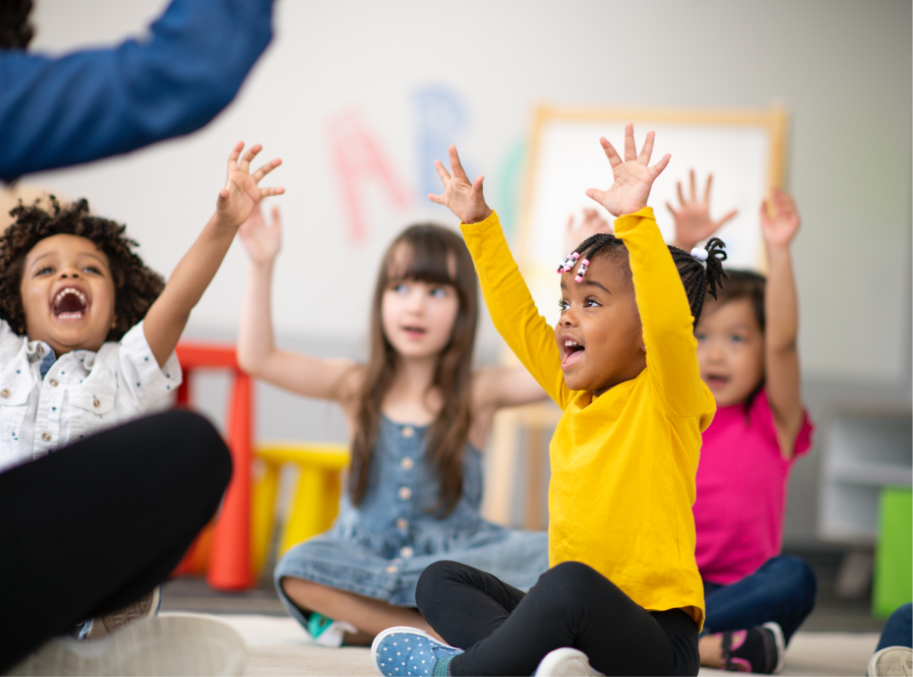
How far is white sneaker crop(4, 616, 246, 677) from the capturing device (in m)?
0.65

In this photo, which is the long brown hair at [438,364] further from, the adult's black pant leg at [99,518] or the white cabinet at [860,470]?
the white cabinet at [860,470]

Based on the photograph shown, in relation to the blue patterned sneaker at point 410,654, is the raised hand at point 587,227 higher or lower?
higher

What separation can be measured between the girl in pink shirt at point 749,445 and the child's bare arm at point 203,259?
62 centimetres

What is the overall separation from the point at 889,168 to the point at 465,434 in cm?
201

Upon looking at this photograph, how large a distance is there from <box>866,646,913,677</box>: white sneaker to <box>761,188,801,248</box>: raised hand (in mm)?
546

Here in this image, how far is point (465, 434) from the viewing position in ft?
4.30

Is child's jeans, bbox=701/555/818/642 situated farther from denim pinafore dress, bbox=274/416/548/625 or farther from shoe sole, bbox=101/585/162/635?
shoe sole, bbox=101/585/162/635

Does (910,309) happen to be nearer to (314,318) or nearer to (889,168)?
(889,168)

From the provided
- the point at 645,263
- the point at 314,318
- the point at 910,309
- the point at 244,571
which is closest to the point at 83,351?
the point at 645,263

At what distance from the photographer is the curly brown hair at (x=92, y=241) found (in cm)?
92

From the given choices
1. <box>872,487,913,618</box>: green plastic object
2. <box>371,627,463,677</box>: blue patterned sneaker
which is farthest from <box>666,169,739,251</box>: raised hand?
<box>872,487,913,618</box>: green plastic object

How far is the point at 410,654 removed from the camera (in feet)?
2.65

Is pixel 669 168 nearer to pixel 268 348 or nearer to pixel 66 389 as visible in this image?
pixel 268 348

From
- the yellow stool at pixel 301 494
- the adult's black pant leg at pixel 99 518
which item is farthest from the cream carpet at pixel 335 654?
the yellow stool at pixel 301 494
